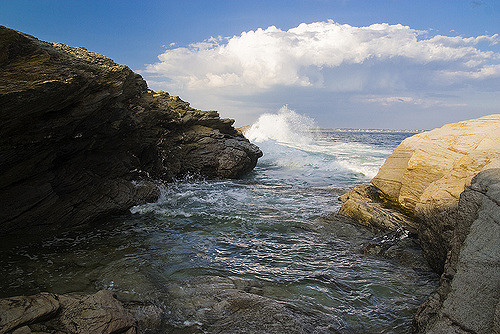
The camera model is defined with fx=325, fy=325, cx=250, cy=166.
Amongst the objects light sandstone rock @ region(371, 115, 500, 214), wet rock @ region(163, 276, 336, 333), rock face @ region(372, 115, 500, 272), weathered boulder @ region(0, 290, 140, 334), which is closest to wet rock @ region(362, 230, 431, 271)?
rock face @ region(372, 115, 500, 272)

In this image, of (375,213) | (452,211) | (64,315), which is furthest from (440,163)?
(64,315)

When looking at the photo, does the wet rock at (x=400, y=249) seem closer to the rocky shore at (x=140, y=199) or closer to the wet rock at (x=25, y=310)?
the rocky shore at (x=140, y=199)

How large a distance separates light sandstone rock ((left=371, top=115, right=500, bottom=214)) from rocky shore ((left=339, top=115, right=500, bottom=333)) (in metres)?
0.01

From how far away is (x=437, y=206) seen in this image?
5160 mm

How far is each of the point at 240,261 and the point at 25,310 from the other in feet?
11.4

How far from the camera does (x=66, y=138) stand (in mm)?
7445

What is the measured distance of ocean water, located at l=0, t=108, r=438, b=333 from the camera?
179 inches

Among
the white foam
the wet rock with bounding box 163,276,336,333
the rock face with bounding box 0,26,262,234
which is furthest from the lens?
the white foam

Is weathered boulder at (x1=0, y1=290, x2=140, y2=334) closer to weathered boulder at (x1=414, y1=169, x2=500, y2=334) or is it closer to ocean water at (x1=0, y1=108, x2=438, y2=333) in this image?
ocean water at (x1=0, y1=108, x2=438, y2=333)

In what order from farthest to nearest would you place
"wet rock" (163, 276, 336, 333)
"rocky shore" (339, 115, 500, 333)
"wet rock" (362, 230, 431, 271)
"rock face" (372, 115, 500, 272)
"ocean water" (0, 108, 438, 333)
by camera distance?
1. "wet rock" (362, 230, 431, 271)
2. "rock face" (372, 115, 500, 272)
3. "ocean water" (0, 108, 438, 333)
4. "wet rock" (163, 276, 336, 333)
5. "rocky shore" (339, 115, 500, 333)

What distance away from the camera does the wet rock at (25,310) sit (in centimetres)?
300

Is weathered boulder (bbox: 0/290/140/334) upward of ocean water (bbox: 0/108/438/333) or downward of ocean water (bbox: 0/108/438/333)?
upward

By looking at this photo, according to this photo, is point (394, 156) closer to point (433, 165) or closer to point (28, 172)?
point (433, 165)

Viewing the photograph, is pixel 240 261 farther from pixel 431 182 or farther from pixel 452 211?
pixel 431 182
